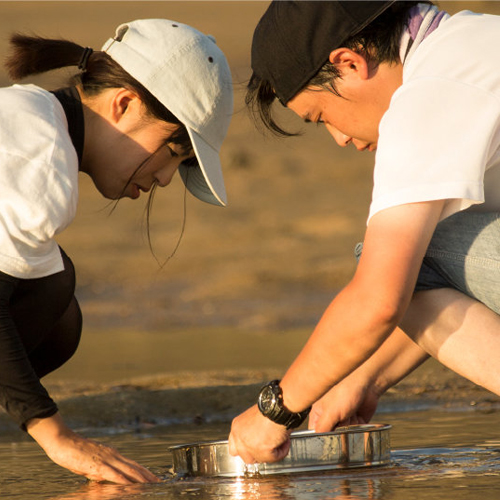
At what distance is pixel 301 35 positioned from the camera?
86.5 inches

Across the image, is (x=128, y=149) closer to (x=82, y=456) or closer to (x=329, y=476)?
(x=82, y=456)

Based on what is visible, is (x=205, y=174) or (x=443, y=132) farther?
(x=205, y=174)

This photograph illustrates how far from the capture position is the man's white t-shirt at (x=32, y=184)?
2252mm

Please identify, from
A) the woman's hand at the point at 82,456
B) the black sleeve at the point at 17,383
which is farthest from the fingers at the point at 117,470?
the black sleeve at the point at 17,383

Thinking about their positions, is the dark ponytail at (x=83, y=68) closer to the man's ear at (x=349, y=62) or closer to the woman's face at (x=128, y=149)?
the woman's face at (x=128, y=149)

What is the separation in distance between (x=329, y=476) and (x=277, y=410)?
26 centimetres

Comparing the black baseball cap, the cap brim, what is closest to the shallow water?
the cap brim

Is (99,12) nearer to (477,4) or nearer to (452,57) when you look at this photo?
(477,4)

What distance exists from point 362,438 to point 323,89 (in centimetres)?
75

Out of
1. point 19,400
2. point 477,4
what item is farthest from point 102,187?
point 477,4

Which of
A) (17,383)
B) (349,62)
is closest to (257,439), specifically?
(17,383)

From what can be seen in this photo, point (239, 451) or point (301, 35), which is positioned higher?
point (301, 35)

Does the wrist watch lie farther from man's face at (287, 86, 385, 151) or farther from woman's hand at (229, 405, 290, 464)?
man's face at (287, 86, 385, 151)

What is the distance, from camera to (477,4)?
14328 millimetres
